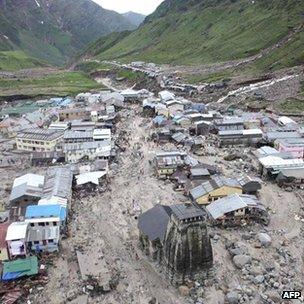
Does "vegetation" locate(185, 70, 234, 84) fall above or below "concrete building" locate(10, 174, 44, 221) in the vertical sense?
above

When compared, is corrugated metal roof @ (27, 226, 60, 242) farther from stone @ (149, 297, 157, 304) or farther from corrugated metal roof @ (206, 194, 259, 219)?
corrugated metal roof @ (206, 194, 259, 219)

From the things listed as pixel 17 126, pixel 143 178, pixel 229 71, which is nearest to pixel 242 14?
pixel 229 71

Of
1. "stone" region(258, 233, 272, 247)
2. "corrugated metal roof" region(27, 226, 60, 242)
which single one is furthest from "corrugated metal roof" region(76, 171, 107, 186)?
"stone" region(258, 233, 272, 247)

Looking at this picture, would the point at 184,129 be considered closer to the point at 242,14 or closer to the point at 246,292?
the point at 246,292

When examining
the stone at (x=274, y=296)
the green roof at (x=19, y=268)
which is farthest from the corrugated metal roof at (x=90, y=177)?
the stone at (x=274, y=296)

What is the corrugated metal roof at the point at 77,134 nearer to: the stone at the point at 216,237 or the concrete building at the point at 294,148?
the concrete building at the point at 294,148

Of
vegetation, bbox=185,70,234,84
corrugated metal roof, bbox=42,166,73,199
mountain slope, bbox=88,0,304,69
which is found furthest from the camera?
mountain slope, bbox=88,0,304,69

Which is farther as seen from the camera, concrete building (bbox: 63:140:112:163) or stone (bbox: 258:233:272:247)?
concrete building (bbox: 63:140:112:163)
